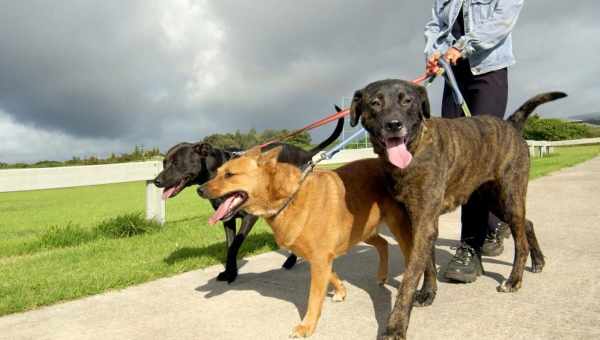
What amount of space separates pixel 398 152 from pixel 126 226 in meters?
5.95

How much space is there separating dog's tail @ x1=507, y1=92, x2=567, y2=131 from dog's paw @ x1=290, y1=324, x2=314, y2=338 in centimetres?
282

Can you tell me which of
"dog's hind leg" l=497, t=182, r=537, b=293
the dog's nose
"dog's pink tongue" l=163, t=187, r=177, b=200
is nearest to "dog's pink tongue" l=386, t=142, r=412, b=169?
the dog's nose

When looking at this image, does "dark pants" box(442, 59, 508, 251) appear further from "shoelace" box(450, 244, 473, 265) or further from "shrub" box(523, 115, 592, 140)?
"shrub" box(523, 115, 592, 140)

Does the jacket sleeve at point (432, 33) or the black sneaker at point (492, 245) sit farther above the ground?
the jacket sleeve at point (432, 33)

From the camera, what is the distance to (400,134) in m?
2.90

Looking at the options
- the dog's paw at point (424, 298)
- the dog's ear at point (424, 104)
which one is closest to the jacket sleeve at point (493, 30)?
the dog's ear at point (424, 104)

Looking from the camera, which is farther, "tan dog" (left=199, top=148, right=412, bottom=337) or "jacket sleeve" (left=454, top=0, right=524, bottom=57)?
"jacket sleeve" (left=454, top=0, right=524, bottom=57)

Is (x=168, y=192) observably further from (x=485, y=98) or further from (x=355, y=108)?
(x=485, y=98)

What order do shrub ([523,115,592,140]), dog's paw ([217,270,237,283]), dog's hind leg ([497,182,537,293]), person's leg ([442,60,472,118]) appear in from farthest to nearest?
1. shrub ([523,115,592,140])
2. person's leg ([442,60,472,118])
3. dog's paw ([217,270,237,283])
4. dog's hind leg ([497,182,537,293])

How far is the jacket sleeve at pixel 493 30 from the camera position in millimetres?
4215

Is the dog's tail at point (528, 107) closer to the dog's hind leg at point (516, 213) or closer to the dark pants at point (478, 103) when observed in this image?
the dark pants at point (478, 103)

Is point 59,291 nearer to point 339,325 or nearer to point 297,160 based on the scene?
point 339,325

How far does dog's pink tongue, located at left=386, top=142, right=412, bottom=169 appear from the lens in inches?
115

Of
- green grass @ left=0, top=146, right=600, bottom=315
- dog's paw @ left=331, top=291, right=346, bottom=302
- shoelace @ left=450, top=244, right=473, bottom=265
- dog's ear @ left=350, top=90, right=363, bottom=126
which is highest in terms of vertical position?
dog's ear @ left=350, top=90, right=363, bottom=126
